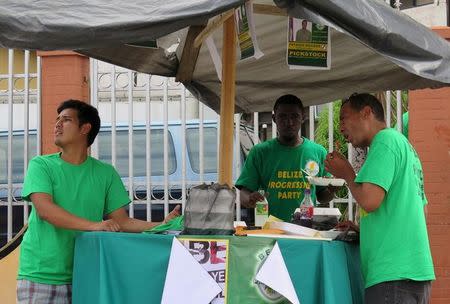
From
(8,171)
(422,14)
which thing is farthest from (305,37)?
(422,14)

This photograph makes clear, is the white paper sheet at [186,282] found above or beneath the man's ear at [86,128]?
beneath

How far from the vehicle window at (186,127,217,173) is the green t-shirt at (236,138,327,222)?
46.5 inches

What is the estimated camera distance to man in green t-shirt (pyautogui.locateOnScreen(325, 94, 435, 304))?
3988 mm

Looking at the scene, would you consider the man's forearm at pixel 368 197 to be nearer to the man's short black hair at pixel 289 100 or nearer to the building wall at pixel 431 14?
the man's short black hair at pixel 289 100

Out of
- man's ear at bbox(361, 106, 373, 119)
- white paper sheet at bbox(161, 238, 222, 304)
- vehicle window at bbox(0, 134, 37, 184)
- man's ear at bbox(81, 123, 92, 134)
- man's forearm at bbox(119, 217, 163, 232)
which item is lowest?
white paper sheet at bbox(161, 238, 222, 304)

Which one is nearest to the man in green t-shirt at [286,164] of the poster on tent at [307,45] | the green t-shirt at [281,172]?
the green t-shirt at [281,172]

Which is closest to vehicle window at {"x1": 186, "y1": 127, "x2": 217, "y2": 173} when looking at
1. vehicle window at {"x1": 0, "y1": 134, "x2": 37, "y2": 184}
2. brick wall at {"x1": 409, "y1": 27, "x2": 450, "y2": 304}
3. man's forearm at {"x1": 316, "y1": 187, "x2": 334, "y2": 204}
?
vehicle window at {"x1": 0, "y1": 134, "x2": 37, "y2": 184}

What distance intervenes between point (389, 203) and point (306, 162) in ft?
6.16

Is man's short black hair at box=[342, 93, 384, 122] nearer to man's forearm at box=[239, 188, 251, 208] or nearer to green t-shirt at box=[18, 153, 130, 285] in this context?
green t-shirt at box=[18, 153, 130, 285]

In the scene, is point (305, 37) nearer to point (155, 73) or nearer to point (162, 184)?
point (155, 73)

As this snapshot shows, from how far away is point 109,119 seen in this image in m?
7.43

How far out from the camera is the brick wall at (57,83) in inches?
287

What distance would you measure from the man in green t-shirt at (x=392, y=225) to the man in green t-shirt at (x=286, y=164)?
1.70 meters

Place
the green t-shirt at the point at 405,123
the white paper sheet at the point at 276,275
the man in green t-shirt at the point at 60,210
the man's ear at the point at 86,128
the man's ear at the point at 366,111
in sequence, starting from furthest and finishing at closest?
the green t-shirt at the point at 405,123, the man's ear at the point at 86,128, the man in green t-shirt at the point at 60,210, the man's ear at the point at 366,111, the white paper sheet at the point at 276,275
